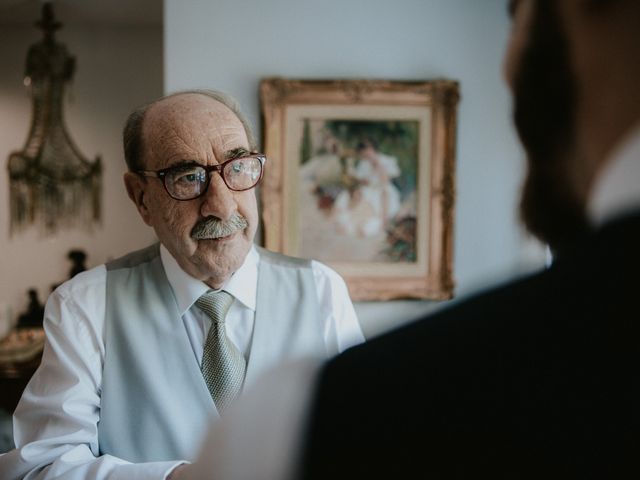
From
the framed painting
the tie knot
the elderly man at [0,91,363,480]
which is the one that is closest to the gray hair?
the elderly man at [0,91,363,480]

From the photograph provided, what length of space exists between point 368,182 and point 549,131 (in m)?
2.43

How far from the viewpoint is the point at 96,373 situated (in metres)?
1.12

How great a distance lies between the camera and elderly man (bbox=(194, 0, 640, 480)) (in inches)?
10.5

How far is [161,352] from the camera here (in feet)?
3.81

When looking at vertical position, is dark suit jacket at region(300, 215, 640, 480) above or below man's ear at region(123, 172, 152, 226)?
below

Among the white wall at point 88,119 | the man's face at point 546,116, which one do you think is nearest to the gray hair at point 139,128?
the man's face at point 546,116

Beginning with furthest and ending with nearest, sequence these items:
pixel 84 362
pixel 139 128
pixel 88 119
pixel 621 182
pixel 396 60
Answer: pixel 88 119 → pixel 396 60 → pixel 139 128 → pixel 84 362 → pixel 621 182

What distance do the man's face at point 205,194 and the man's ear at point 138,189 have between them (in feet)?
0.07

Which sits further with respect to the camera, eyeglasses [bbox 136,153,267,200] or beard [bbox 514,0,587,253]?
eyeglasses [bbox 136,153,267,200]

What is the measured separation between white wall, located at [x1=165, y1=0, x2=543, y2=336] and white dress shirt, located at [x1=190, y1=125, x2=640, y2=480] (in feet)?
7.53

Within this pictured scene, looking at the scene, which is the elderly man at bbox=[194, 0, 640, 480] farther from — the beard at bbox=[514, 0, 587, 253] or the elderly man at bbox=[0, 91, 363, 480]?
the elderly man at bbox=[0, 91, 363, 480]

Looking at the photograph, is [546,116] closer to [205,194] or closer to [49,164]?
[205,194]

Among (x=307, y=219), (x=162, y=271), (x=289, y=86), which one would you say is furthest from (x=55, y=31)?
(x=162, y=271)

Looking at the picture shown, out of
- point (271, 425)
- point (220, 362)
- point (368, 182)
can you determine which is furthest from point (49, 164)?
point (271, 425)
